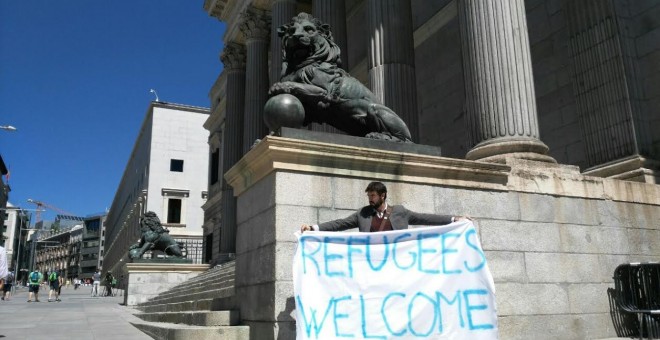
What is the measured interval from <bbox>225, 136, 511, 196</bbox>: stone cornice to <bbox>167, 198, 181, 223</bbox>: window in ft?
175

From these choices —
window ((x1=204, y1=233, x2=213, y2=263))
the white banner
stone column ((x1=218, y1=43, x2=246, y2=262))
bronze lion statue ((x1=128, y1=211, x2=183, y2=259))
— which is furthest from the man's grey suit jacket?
window ((x1=204, y1=233, x2=213, y2=263))

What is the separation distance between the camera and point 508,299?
7.55m

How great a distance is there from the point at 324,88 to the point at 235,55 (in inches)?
790

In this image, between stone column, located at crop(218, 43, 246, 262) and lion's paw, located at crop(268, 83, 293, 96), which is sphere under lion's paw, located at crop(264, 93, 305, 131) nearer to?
lion's paw, located at crop(268, 83, 293, 96)

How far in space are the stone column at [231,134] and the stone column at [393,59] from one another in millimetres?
12004

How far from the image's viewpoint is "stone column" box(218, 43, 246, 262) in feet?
78.0

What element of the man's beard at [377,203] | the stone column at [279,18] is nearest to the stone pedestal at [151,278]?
the stone column at [279,18]

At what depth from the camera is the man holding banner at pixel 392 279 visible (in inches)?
214

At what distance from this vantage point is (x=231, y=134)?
82.5 feet

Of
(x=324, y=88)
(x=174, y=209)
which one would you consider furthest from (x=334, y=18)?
(x=174, y=209)

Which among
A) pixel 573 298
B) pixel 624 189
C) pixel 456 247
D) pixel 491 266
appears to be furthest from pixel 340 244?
pixel 624 189

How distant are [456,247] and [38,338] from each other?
298 inches

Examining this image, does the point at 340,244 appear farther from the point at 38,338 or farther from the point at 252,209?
the point at 38,338

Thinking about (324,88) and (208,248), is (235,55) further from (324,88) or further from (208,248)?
(208,248)
